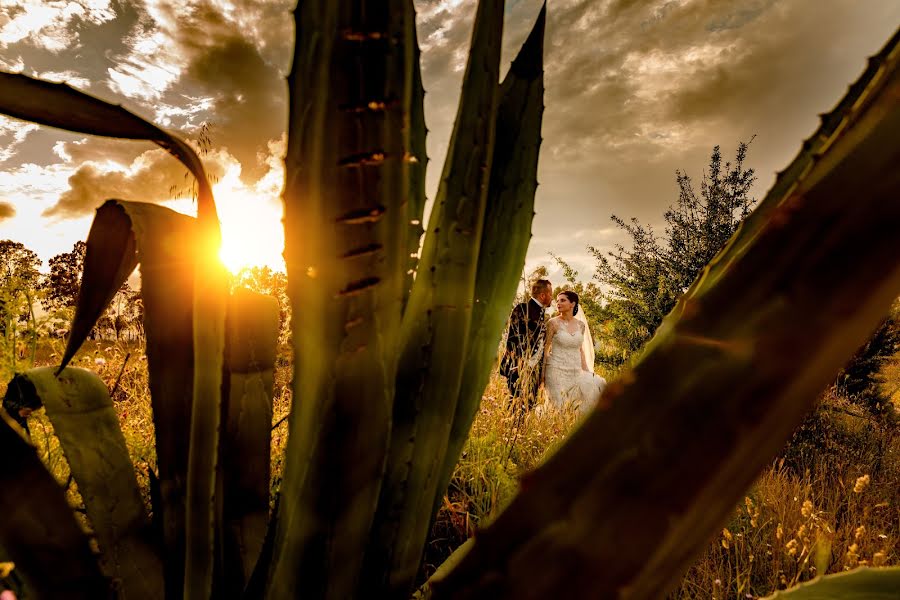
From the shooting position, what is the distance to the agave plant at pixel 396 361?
0.77 feet

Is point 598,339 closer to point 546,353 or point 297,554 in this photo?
point 546,353

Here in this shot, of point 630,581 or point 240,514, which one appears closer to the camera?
point 630,581

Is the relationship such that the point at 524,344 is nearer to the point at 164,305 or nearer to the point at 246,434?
the point at 246,434

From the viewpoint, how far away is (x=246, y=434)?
2.39 feet

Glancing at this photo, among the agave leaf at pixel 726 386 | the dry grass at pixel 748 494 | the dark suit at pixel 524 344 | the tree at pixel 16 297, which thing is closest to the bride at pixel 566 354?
the dark suit at pixel 524 344

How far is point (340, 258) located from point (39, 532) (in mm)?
464

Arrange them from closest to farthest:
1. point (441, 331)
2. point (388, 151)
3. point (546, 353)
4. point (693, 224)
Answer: point (388, 151)
point (441, 331)
point (546, 353)
point (693, 224)

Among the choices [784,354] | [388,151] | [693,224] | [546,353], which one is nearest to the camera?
[784,354]

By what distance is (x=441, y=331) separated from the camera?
1.94 feet

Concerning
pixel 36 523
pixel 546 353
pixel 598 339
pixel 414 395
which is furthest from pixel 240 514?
pixel 598 339

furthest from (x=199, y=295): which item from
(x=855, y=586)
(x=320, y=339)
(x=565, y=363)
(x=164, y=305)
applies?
(x=565, y=363)

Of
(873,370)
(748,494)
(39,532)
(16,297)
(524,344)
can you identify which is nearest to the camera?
(39,532)

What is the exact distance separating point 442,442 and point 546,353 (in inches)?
247

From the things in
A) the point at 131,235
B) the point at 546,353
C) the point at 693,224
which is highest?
the point at 693,224
